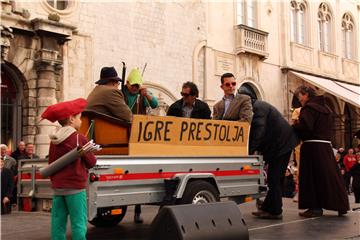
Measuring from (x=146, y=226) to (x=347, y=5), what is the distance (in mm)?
23197

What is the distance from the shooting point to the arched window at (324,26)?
26031 mm

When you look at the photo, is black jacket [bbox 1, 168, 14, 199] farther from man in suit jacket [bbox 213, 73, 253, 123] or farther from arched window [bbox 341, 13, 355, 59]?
arched window [bbox 341, 13, 355, 59]

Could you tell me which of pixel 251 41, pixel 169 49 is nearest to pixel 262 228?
pixel 169 49

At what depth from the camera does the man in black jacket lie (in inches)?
322

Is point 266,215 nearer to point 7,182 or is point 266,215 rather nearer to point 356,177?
point 356,177

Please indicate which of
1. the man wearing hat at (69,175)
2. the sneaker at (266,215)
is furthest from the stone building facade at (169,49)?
the man wearing hat at (69,175)

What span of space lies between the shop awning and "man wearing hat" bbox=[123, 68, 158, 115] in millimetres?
15878

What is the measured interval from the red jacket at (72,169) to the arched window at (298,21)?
20114mm

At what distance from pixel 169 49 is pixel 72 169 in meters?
13.2

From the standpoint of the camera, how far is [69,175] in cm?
503

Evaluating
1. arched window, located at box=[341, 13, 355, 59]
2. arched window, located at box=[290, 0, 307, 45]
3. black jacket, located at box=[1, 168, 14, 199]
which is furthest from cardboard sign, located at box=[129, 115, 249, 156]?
arched window, located at box=[341, 13, 355, 59]

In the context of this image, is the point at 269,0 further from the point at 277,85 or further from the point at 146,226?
the point at 146,226

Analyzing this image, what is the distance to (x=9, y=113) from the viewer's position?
14.2 m

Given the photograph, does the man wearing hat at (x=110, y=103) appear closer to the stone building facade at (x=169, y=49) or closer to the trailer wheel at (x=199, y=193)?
the trailer wheel at (x=199, y=193)
